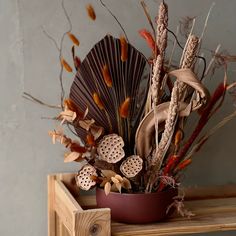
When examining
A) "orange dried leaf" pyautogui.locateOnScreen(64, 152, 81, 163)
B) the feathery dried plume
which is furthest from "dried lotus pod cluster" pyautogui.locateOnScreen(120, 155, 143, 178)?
the feathery dried plume

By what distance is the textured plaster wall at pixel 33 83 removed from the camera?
58.3 inches

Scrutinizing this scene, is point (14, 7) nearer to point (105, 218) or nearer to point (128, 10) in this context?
point (128, 10)

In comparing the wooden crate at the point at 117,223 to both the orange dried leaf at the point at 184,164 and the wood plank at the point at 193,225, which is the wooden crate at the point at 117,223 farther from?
the orange dried leaf at the point at 184,164

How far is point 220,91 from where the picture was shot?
135 cm

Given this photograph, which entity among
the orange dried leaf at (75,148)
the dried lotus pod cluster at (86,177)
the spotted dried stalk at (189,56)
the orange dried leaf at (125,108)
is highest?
the spotted dried stalk at (189,56)

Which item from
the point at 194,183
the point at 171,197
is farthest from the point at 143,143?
the point at 194,183

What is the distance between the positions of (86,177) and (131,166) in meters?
0.11

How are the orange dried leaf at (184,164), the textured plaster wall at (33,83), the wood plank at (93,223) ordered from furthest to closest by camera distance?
the textured plaster wall at (33,83), the orange dried leaf at (184,164), the wood plank at (93,223)

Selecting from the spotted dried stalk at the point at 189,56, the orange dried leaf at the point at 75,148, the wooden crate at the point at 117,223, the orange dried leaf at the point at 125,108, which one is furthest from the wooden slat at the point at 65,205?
the spotted dried stalk at the point at 189,56

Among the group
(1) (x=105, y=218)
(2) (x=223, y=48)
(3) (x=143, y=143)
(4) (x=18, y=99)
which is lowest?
(1) (x=105, y=218)

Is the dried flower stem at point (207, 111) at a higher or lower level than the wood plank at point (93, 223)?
higher

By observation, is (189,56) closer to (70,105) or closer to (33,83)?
(70,105)

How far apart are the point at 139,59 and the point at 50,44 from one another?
0.88ft

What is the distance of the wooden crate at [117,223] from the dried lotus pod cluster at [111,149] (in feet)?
0.41
